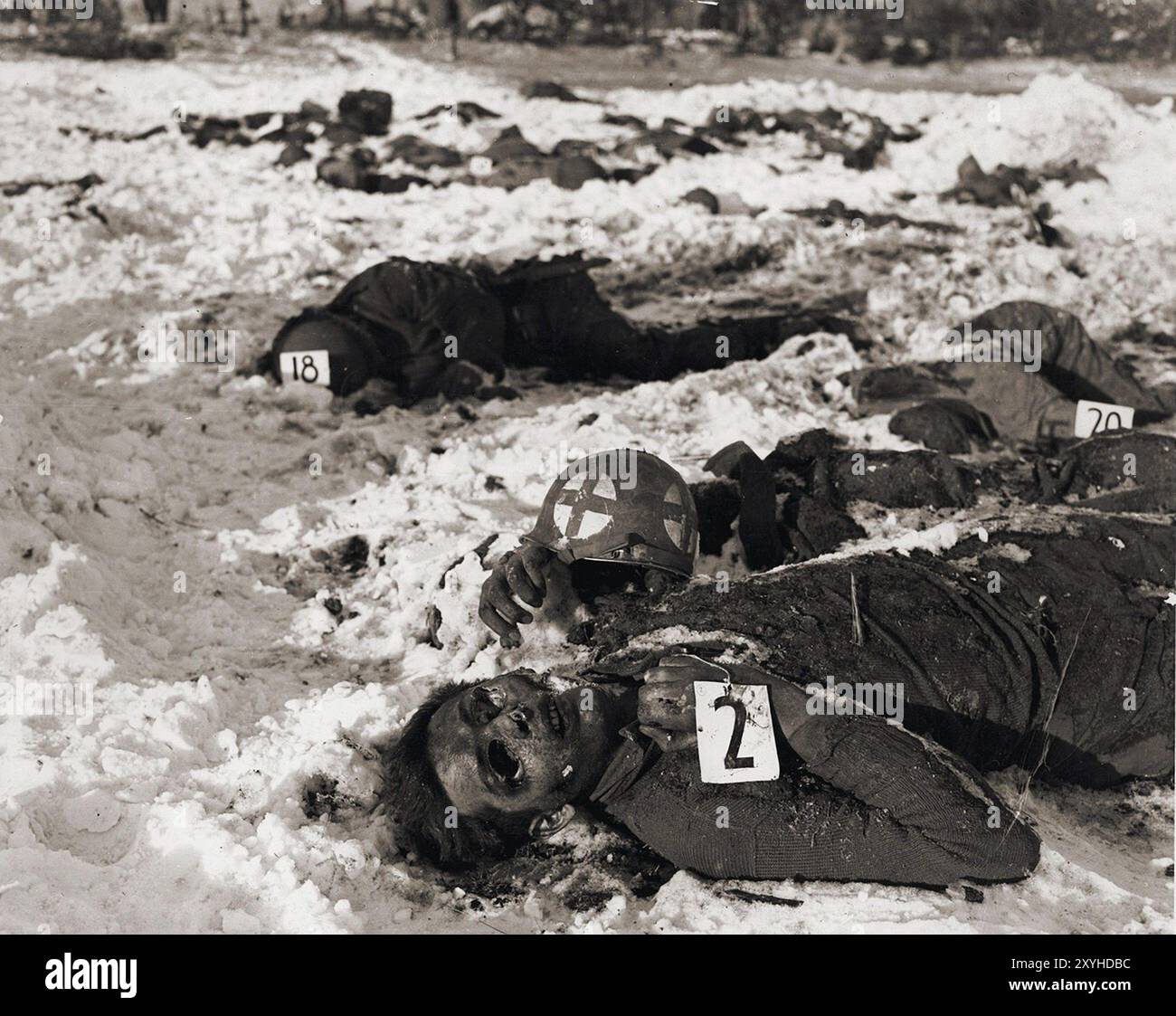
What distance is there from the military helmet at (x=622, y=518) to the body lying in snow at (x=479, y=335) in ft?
7.72

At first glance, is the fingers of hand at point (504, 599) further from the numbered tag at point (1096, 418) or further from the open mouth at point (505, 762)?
the numbered tag at point (1096, 418)

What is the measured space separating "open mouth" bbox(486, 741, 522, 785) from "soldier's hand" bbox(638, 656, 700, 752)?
419 millimetres

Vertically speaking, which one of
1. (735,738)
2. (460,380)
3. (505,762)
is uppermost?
(460,380)

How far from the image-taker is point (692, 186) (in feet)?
31.7

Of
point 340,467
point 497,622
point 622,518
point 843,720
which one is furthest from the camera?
point 340,467

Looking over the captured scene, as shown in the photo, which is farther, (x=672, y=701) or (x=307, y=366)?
(x=307, y=366)

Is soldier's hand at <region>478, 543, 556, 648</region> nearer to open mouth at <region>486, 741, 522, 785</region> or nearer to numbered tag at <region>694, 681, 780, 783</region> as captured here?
open mouth at <region>486, 741, 522, 785</region>

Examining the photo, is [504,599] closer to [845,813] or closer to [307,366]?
[845,813]

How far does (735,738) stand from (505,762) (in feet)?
2.35

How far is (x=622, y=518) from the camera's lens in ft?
13.8

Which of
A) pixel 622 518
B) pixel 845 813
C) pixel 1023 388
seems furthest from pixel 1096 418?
pixel 845 813

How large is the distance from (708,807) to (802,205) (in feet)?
23.5

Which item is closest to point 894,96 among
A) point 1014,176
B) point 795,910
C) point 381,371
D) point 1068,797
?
point 1014,176

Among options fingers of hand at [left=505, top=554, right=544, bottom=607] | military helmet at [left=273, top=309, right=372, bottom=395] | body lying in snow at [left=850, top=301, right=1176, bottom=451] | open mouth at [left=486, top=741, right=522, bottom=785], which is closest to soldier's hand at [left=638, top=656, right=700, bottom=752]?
open mouth at [left=486, top=741, right=522, bottom=785]
